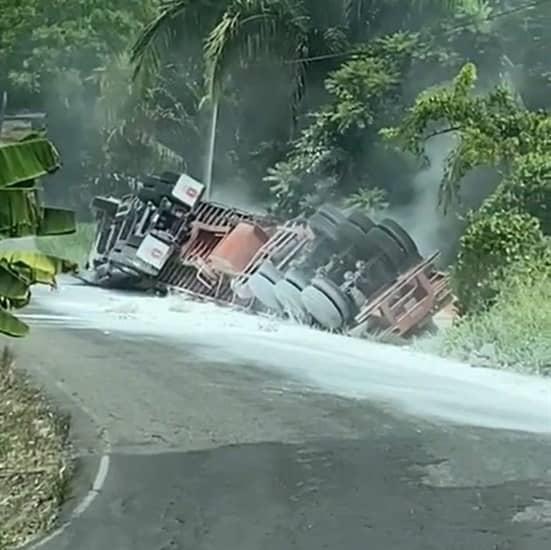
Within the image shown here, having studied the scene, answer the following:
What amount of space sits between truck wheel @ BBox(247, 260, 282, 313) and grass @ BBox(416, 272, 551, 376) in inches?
117

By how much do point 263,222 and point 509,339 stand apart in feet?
18.5

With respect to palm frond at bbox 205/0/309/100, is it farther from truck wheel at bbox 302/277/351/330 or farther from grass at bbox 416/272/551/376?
grass at bbox 416/272/551/376

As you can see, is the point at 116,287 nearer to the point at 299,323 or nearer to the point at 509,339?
the point at 299,323

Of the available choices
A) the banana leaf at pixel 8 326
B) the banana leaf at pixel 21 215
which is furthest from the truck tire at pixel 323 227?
the banana leaf at pixel 8 326

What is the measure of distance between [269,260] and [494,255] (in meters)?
3.82

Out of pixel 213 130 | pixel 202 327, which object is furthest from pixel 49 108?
pixel 202 327

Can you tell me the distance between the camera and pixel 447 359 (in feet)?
32.3

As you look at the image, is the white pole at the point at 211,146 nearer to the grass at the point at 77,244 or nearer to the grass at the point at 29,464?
the grass at the point at 77,244

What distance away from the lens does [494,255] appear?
10.5 metres

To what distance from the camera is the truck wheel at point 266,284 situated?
13259 millimetres

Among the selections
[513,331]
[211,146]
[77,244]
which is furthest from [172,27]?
[513,331]

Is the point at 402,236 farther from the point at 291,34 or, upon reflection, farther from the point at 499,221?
the point at 291,34

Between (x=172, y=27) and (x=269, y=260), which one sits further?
(x=172, y=27)

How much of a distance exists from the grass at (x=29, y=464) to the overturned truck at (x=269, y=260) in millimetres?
5458
